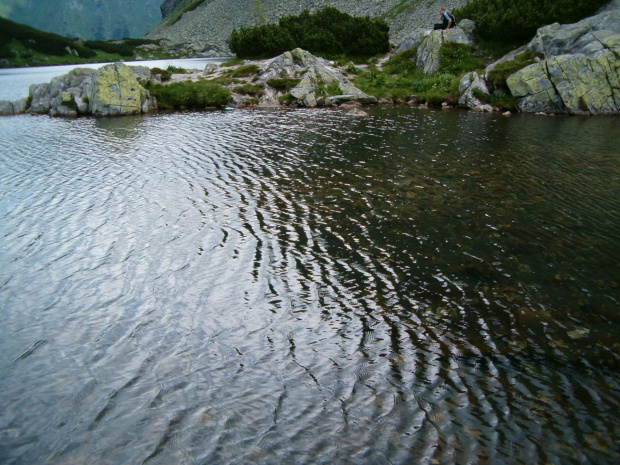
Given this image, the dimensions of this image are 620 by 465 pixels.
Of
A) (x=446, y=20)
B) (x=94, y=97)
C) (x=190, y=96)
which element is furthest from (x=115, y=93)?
(x=446, y=20)

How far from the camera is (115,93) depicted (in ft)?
182

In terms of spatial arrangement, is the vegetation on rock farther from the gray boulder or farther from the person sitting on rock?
the person sitting on rock

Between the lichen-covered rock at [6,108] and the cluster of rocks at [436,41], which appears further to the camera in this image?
the cluster of rocks at [436,41]

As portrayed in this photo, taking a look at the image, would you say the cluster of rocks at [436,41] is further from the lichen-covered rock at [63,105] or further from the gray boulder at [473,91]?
the lichen-covered rock at [63,105]

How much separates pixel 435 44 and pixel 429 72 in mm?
5340

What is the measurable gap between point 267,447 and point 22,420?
5.40 meters

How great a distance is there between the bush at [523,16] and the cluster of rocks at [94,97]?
5307 centimetres

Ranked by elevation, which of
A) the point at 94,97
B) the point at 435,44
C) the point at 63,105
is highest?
the point at 435,44

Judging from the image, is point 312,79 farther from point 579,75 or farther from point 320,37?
point 579,75

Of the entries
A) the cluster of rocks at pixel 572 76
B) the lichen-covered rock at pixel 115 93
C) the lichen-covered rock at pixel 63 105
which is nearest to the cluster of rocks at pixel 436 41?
the cluster of rocks at pixel 572 76

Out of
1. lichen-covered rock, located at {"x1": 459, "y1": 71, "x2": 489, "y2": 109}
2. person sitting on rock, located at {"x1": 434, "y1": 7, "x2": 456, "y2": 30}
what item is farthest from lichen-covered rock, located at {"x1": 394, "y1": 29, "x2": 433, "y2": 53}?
lichen-covered rock, located at {"x1": 459, "y1": 71, "x2": 489, "y2": 109}

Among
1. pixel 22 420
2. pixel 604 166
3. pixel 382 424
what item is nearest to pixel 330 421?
pixel 382 424

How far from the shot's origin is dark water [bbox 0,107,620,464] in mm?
8258

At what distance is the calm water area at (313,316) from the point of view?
826 centimetres
